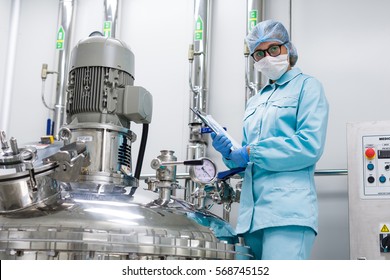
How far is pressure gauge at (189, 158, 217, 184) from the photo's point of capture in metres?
1.62

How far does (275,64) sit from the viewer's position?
1.78 metres

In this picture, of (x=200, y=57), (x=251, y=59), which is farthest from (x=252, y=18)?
(x=200, y=57)

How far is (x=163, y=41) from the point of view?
277 cm

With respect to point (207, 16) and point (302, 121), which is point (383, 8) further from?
point (302, 121)

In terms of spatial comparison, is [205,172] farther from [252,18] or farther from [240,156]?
[252,18]

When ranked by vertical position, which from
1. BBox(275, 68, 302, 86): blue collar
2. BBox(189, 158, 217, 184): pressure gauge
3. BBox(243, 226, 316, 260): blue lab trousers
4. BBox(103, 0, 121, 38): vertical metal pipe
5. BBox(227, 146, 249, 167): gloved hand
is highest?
BBox(103, 0, 121, 38): vertical metal pipe

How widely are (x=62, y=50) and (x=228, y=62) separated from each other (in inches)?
36.7

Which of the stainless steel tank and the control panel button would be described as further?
the control panel button

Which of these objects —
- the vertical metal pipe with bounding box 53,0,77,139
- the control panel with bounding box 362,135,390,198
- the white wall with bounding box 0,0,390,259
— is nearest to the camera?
the control panel with bounding box 362,135,390,198

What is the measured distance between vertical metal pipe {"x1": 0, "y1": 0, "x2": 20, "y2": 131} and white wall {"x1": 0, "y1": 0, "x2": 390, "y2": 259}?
0.10 feet

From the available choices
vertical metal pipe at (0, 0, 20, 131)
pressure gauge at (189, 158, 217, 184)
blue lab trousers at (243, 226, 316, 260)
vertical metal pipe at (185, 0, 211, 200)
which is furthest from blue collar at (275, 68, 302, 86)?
vertical metal pipe at (0, 0, 20, 131)

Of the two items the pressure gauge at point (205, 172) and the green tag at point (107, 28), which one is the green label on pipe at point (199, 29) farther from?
the pressure gauge at point (205, 172)

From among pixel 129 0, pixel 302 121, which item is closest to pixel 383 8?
pixel 302 121

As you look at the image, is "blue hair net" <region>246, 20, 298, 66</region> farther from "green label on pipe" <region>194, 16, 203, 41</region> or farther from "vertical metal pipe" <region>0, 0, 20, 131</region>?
"vertical metal pipe" <region>0, 0, 20, 131</region>
